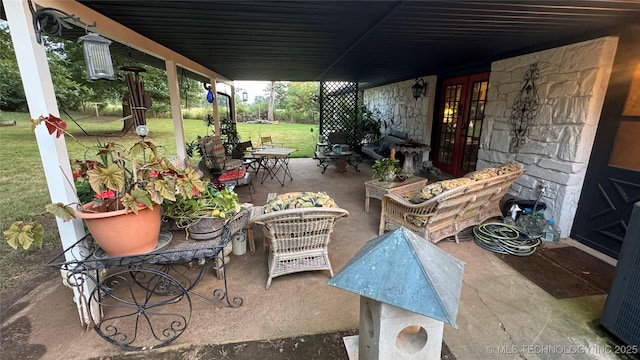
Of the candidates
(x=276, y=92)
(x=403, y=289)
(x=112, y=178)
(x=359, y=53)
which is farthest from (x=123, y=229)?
(x=276, y=92)

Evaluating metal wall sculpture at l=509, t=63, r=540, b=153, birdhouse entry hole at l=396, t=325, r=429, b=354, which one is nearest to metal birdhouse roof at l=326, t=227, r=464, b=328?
birdhouse entry hole at l=396, t=325, r=429, b=354

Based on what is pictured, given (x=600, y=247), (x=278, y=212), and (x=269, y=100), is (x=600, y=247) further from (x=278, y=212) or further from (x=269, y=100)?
(x=269, y=100)

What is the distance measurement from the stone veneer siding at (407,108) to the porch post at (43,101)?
19.8ft

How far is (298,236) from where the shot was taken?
2227mm

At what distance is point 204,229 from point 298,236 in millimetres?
719

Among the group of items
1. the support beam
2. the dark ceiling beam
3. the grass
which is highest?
the dark ceiling beam

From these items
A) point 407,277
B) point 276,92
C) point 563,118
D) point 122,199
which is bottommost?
point 407,277

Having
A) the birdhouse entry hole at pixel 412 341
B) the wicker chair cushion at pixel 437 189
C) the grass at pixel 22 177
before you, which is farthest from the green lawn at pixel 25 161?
the wicker chair cushion at pixel 437 189

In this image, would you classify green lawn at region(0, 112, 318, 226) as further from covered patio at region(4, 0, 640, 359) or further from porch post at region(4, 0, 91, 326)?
covered patio at region(4, 0, 640, 359)

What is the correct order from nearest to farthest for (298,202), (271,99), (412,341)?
(412,341) < (298,202) < (271,99)

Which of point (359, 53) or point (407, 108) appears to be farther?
point (407, 108)

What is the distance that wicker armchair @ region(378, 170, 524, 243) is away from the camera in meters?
2.55

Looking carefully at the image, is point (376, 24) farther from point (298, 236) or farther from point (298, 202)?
point (298, 236)

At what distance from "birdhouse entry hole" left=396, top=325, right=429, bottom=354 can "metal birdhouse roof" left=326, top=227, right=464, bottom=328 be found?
0.34 meters
